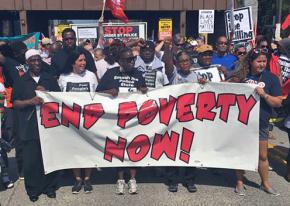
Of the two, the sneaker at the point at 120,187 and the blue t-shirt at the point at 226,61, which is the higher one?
the blue t-shirt at the point at 226,61

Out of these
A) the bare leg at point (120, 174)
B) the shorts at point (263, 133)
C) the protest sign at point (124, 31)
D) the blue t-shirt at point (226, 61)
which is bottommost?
the bare leg at point (120, 174)

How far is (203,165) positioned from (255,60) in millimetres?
1499

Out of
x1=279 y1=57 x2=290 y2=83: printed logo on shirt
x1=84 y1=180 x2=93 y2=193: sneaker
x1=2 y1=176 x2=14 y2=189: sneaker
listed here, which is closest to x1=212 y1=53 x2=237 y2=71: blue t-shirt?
x1=279 y1=57 x2=290 y2=83: printed logo on shirt

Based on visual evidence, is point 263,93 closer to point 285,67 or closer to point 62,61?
point 285,67

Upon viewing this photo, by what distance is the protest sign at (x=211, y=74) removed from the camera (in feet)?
18.4

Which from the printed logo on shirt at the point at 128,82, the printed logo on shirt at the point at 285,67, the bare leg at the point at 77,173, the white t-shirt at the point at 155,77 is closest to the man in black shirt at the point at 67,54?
the white t-shirt at the point at 155,77

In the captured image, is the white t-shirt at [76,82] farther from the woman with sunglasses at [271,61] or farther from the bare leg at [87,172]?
the woman with sunglasses at [271,61]

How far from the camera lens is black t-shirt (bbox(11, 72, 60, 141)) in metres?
4.78

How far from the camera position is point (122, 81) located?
5.07 m

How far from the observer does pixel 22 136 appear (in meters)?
4.88

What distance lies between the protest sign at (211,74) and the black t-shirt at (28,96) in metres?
2.09

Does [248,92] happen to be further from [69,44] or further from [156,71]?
[69,44]

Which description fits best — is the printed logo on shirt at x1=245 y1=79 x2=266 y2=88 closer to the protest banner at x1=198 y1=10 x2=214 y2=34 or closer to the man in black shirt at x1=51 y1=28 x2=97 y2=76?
the man in black shirt at x1=51 y1=28 x2=97 y2=76

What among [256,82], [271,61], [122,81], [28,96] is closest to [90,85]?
[122,81]
